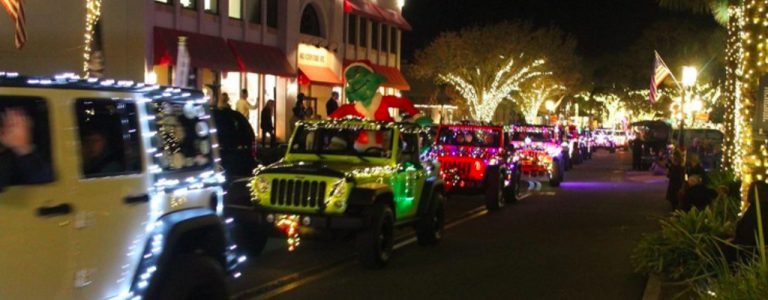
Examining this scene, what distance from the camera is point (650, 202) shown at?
22.7m

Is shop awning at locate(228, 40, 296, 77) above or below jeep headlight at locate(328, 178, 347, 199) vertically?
above

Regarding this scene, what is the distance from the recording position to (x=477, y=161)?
20.1m

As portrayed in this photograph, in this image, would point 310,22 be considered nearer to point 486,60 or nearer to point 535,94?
point 486,60

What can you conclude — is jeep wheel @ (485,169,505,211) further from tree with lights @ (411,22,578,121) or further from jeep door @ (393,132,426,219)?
tree with lights @ (411,22,578,121)

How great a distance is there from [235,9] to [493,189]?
47.4ft

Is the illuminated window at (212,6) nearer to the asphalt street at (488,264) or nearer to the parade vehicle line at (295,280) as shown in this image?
the asphalt street at (488,264)

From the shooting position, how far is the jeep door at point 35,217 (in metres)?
4.84

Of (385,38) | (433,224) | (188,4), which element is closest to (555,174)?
(188,4)

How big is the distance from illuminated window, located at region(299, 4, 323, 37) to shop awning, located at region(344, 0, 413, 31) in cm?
202

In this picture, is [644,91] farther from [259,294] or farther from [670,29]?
[259,294]

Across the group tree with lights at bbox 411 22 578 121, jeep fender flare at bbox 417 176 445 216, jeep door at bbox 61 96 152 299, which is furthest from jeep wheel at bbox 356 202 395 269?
tree with lights at bbox 411 22 578 121

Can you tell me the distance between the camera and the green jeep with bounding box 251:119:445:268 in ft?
37.2

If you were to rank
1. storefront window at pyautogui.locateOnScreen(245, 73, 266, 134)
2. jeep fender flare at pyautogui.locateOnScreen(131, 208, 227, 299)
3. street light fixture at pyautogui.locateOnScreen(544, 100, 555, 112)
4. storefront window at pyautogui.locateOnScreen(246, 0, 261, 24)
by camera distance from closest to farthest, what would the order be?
jeep fender flare at pyautogui.locateOnScreen(131, 208, 227, 299)
storefront window at pyautogui.locateOnScreen(246, 0, 261, 24)
storefront window at pyautogui.locateOnScreen(245, 73, 266, 134)
street light fixture at pyautogui.locateOnScreen(544, 100, 555, 112)

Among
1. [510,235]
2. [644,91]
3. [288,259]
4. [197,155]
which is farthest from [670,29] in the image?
[197,155]
